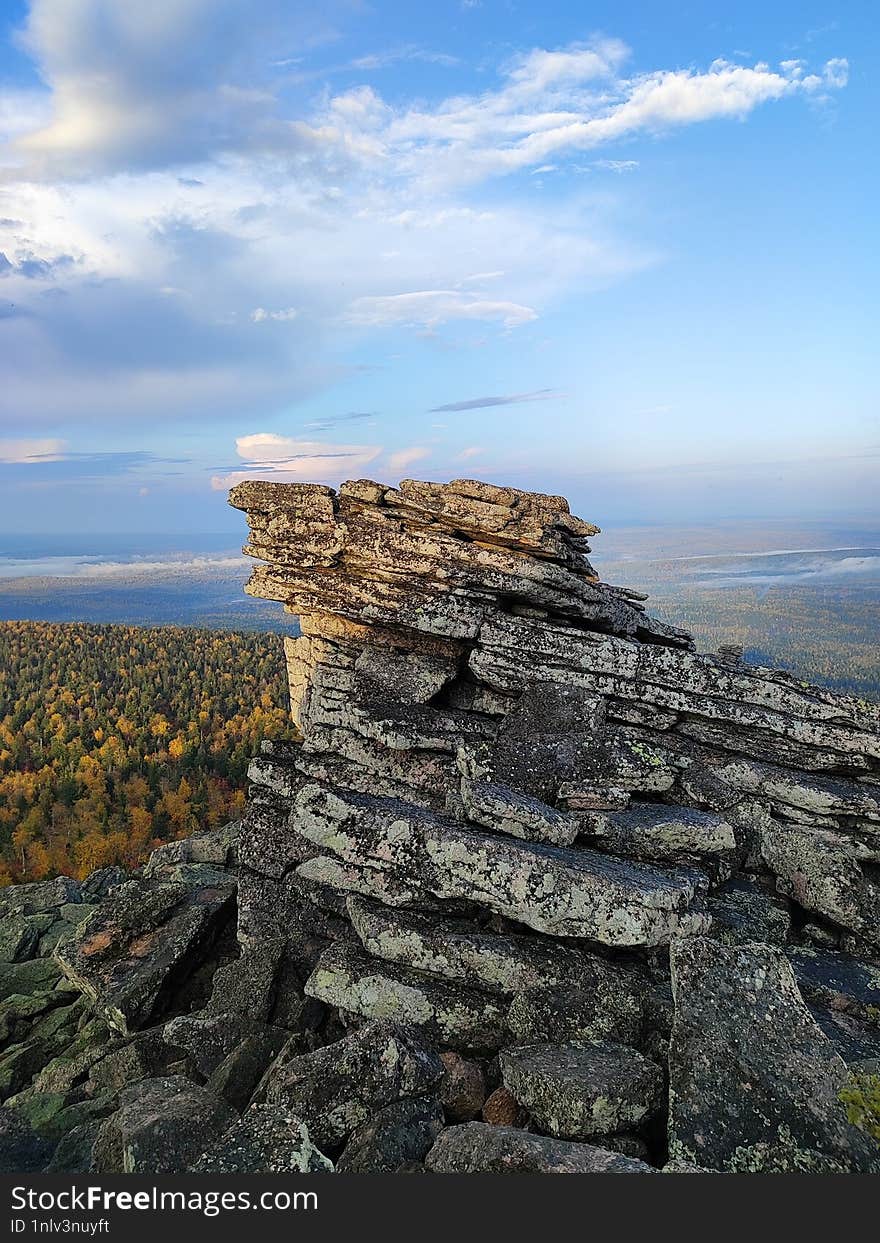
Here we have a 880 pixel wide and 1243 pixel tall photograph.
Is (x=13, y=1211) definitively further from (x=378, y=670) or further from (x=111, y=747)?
(x=111, y=747)

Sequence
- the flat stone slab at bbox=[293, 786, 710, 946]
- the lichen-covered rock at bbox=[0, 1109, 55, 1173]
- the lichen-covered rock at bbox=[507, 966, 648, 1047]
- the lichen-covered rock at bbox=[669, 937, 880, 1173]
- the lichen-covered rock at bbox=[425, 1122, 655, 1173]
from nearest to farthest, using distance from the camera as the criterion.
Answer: the lichen-covered rock at bbox=[425, 1122, 655, 1173]
the lichen-covered rock at bbox=[669, 937, 880, 1173]
the lichen-covered rock at bbox=[507, 966, 648, 1047]
the lichen-covered rock at bbox=[0, 1109, 55, 1173]
the flat stone slab at bbox=[293, 786, 710, 946]

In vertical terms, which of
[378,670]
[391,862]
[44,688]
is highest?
[378,670]

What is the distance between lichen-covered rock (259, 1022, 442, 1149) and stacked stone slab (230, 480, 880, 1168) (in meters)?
1.55

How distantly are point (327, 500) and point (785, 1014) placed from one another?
19202 mm

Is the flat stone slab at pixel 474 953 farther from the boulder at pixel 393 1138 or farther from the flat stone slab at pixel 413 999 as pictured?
the boulder at pixel 393 1138

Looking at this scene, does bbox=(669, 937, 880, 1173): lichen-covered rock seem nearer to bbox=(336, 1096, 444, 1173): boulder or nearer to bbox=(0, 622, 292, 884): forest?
bbox=(336, 1096, 444, 1173): boulder

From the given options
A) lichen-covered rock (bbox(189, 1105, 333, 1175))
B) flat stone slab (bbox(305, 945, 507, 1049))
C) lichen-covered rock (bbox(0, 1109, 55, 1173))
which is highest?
lichen-covered rock (bbox(189, 1105, 333, 1175))

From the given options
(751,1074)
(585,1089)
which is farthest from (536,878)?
(751,1074)

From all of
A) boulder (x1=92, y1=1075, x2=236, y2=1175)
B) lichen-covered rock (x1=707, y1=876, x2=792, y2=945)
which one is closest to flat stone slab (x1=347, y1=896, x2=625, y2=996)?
lichen-covered rock (x1=707, y1=876, x2=792, y2=945)

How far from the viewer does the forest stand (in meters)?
99.6

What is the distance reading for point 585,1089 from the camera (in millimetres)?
10289

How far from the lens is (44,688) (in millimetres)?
150375

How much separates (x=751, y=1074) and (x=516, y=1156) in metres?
3.70

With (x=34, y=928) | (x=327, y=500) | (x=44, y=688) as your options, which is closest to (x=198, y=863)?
(x=34, y=928)
